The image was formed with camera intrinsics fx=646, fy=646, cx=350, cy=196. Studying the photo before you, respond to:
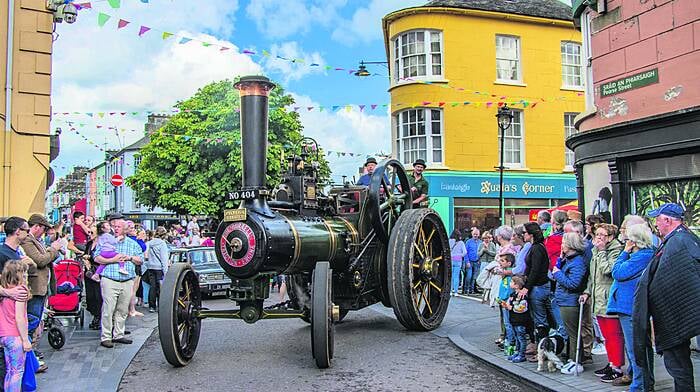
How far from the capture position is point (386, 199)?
961cm

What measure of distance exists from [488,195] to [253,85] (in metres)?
17.1

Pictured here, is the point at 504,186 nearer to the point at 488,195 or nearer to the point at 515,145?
the point at 488,195

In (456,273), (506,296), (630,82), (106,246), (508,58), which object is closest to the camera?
(506,296)

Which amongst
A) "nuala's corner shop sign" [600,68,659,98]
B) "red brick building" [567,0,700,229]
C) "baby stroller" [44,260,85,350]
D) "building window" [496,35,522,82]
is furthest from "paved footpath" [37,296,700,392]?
"building window" [496,35,522,82]

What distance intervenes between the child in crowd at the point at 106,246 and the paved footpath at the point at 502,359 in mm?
4686

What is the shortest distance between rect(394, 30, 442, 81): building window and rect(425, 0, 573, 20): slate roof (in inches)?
44.8

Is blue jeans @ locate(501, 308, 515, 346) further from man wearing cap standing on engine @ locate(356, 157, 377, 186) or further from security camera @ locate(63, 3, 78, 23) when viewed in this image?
security camera @ locate(63, 3, 78, 23)

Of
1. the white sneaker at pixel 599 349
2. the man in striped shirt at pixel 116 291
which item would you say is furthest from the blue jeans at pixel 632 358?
the man in striped shirt at pixel 116 291

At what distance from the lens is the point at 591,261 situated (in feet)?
22.1

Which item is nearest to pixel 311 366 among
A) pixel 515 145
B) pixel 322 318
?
pixel 322 318

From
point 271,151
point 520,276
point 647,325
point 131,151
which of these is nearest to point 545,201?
point 271,151

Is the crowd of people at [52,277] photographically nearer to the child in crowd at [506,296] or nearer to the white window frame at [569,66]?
the child in crowd at [506,296]

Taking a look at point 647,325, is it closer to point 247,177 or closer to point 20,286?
point 247,177

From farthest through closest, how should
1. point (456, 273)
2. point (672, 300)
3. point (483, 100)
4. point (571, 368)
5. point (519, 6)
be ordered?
point (519, 6) < point (483, 100) < point (456, 273) < point (571, 368) < point (672, 300)
